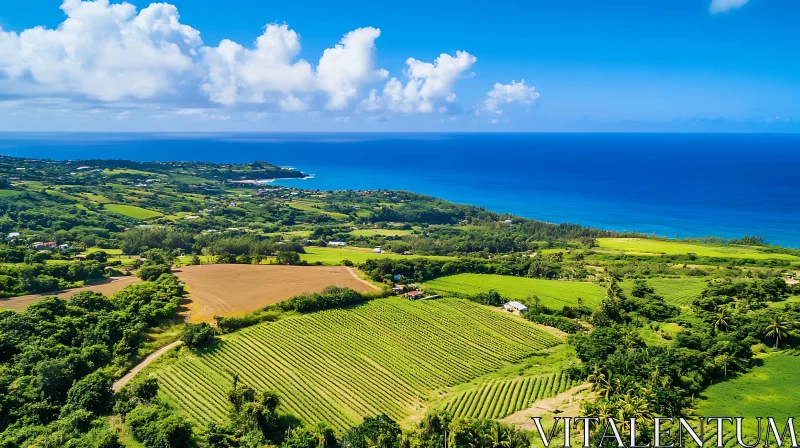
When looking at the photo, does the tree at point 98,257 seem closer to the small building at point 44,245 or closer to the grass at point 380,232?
the small building at point 44,245

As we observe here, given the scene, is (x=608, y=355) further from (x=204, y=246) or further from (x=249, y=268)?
(x=204, y=246)

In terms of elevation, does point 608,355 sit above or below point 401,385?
above

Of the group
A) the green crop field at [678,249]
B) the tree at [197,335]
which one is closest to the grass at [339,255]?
the tree at [197,335]

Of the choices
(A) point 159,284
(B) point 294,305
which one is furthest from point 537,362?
(A) point 159,284

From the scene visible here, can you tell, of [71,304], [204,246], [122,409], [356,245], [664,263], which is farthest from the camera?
[356,245]

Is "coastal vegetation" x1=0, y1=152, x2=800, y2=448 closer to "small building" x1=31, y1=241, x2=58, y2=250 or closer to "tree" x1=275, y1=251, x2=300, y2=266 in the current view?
"tree" x1=275, y1=251, x2=300, y2=266

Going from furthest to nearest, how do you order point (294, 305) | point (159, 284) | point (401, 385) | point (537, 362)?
point (159, 284)
point (294, 305)
point (537, 362)
point (401, 385)
